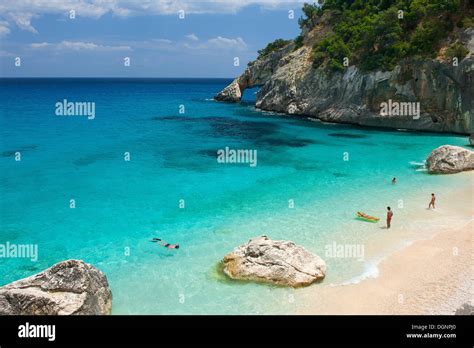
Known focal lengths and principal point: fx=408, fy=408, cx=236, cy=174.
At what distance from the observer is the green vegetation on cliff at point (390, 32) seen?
4719cm

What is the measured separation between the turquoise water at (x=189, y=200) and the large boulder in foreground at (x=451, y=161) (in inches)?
57.2

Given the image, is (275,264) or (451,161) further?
(451,161)

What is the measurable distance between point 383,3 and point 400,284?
54982mm

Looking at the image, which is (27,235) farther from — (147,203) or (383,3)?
(383,3)

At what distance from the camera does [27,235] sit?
20062 millimetres

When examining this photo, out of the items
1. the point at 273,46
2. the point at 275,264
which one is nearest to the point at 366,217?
the point at 275,264

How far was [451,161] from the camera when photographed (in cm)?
2998

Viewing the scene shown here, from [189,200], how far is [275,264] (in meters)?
10.8

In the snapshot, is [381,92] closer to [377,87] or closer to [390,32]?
[377,87]

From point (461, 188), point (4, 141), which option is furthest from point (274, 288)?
point (4, 141)

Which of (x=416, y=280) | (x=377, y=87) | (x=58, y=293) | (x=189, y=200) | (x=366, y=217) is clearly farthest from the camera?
(x=377, y=87)

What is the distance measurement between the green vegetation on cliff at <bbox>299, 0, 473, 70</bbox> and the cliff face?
137 cm

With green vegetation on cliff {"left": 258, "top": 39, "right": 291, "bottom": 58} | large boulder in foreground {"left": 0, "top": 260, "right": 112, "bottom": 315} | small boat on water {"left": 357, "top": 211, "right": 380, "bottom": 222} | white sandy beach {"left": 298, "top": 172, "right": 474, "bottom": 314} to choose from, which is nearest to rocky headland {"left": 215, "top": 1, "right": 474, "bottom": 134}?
green vegetation on cliff {"left": 258, "top": 39, "right": 291, "bottom": 58}

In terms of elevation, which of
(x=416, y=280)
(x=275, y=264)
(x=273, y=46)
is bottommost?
(x=416, y=280)
